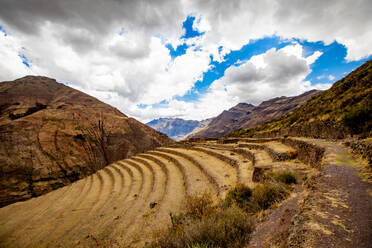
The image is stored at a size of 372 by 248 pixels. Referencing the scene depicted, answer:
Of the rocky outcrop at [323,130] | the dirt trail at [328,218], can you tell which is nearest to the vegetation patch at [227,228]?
the dirt trail at [328,218]

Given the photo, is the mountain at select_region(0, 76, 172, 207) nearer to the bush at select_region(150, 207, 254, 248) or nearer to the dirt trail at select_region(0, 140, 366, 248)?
the dirt trail at select_region(0, 140, 366, 248)

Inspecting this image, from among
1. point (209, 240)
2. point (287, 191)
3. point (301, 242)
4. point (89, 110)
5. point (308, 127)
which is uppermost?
point (89, 110)

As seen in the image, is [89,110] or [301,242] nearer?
[301,242]

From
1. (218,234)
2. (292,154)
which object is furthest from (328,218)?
(292,154)

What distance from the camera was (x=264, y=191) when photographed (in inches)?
217

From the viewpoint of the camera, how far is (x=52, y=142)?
28.8 meters

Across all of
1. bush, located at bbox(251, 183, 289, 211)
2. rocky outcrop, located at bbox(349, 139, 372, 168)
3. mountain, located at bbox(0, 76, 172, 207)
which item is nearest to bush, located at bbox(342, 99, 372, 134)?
rocky outcrop, located at bbox(349, 139, 372, 168)

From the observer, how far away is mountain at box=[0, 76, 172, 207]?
22562mm

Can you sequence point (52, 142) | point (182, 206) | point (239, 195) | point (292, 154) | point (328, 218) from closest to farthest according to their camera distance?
point (328, 218), point (239, 195), point (182, 206), point (292, 154), point (52, 142)

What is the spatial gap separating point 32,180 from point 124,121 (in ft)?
79.2

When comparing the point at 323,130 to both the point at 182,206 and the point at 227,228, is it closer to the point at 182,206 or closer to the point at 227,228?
the point at 182,206

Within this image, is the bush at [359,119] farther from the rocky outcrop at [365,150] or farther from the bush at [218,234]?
the bush at [218,234]

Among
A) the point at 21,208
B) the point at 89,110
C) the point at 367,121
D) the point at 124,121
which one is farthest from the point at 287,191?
the point at 89,110

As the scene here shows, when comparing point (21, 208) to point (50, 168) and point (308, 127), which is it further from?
point (308, 127)
